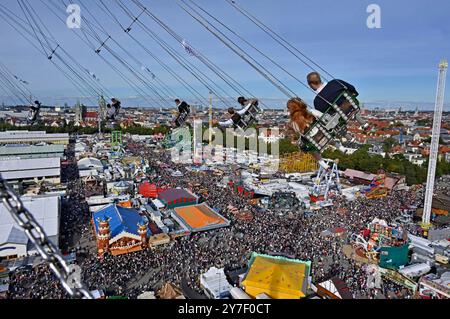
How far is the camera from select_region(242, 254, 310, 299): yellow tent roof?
26.2 ft

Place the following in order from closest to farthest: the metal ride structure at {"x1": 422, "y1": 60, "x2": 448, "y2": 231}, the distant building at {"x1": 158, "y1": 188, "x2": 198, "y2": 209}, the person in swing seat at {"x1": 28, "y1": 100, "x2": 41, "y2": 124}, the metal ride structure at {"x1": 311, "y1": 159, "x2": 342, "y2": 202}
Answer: the person in swing seat at {"x1": 28, "y1": 100, "x2": 41, "y2": 124} < the metal ride structure at {"x1": 422, "y1": 60, "x2": 448, "y2": 231} < the distant building at {"x1": 158, "y1": 188, "x2": 198, "y2": 209} < the metal ride structure at {"x1": 311, "y1": 159, "x2": 342, "y2": 202}

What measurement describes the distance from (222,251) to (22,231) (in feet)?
24.6

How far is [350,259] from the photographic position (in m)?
11.4

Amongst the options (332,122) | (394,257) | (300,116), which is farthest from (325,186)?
(300,116)

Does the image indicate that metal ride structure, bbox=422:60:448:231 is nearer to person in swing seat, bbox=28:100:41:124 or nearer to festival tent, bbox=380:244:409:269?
festival tent, bbox=380:244:409:269

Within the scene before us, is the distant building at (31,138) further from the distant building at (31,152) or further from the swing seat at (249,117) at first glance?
the swing seat at (249,117)

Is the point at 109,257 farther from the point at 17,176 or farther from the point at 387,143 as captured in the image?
the point at 387,143

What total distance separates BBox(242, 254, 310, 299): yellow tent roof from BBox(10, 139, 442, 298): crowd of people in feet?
4.64

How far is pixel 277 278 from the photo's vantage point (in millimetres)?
8406

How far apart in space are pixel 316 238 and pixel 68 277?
1231 cm

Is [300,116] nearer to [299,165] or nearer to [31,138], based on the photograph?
[299,165]

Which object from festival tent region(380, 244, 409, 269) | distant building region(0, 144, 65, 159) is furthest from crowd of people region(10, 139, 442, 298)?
distant building region(0, 144, 65, 159)

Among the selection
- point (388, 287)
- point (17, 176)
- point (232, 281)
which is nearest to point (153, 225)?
point (232, 281)

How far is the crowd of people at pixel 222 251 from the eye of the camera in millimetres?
9250
